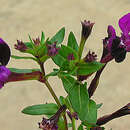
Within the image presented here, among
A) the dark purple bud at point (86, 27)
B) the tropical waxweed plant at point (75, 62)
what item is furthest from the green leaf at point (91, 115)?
the dark purple bud at point (86, 27)

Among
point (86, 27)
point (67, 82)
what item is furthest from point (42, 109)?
point (86, 27)

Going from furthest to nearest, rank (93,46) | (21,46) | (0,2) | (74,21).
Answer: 1. (0,2)
2. (74,21)
3. (93,46)
4. (21,46)

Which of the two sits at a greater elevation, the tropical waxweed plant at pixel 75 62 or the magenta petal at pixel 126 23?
the magenta petal at pixel 126 23

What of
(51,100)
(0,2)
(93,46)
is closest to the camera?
(51,100)

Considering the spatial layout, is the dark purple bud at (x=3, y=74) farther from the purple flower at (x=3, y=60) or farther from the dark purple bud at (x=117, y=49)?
the dark purple bud at (x=117, y=49)

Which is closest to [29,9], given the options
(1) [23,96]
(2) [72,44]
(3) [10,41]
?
(3) [10,41]

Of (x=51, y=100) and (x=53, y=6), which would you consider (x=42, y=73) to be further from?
(x=53, y=6)

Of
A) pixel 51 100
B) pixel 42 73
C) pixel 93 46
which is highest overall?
pixel 93 46
